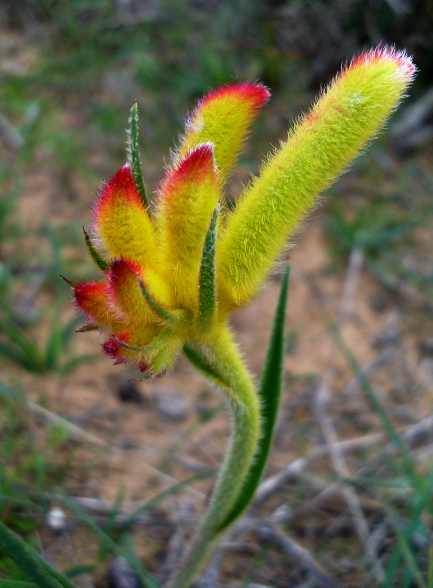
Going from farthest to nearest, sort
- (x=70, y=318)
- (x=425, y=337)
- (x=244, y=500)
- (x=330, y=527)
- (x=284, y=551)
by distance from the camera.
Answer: (x=425, y=337) < (x=70, y=318) < (x=330, y=527) < (x=284, y=551) < (x=244, y=500)

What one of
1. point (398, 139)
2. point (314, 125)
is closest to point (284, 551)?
point (314, 125)

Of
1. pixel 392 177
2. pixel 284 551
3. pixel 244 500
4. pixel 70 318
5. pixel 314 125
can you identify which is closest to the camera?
pixel 314 125

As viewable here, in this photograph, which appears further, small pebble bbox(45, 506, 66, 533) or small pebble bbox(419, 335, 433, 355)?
small pebble bbox(419, 335, 433, 355)

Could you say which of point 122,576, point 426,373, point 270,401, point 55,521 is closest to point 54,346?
point 55,521

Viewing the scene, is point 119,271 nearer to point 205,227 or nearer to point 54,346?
point 205,227

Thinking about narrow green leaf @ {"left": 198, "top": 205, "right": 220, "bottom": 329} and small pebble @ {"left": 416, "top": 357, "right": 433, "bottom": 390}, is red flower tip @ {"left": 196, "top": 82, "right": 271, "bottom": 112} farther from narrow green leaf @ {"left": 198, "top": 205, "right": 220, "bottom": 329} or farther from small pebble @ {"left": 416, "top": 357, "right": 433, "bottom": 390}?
small pebble @ {"left": 416, "top": 357, "right": 433, "bottom": 390}

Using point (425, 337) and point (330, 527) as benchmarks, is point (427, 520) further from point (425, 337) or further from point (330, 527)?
point (425, 337)

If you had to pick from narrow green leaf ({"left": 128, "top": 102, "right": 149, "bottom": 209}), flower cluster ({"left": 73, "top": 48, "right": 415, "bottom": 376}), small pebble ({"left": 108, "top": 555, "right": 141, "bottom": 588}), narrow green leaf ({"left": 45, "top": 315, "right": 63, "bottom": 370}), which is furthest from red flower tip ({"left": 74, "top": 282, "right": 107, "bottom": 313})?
narrow green leaf ({"left": 45, "top": 315, "right": 63, "bottom": 370})
